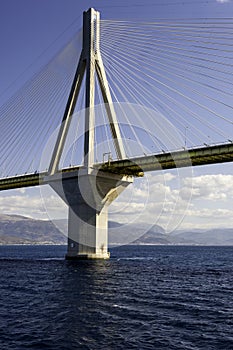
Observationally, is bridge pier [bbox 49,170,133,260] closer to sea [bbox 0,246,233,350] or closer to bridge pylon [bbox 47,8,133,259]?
bridge pylon [bbox 47,8,133,259]

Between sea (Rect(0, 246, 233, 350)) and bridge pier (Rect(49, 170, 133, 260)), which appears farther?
bridge pier (Rect(49, 170, 133, 260))

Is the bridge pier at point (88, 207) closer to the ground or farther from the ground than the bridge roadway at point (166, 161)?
closer to the ground

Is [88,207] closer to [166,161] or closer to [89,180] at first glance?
[89,180]

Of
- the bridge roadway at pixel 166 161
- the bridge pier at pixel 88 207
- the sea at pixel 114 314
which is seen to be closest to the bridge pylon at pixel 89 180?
the bridge pier at pixel 88 207

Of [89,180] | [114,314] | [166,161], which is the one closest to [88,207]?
[89,180]

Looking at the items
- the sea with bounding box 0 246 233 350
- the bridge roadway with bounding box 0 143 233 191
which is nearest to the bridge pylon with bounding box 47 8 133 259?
the bridge roadway with bounding box 0 143 233 191

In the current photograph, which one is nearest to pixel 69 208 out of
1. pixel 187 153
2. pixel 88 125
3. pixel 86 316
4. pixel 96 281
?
pixel 88 125

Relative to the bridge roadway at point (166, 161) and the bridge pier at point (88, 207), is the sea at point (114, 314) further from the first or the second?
the bridge pier at point (88, 207)

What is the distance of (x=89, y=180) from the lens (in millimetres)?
59000

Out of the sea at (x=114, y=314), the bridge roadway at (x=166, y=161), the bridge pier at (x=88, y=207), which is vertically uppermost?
the bridge roadway at (x=166, y=161)

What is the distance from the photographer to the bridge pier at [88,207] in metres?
61.3

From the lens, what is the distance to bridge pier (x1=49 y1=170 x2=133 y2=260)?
6128 centimetres

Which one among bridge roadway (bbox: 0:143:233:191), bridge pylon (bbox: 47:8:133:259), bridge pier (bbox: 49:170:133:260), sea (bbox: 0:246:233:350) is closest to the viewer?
sea (bbox: 0:246:233:350)

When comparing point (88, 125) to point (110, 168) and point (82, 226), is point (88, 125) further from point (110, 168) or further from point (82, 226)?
point (82, 226)
